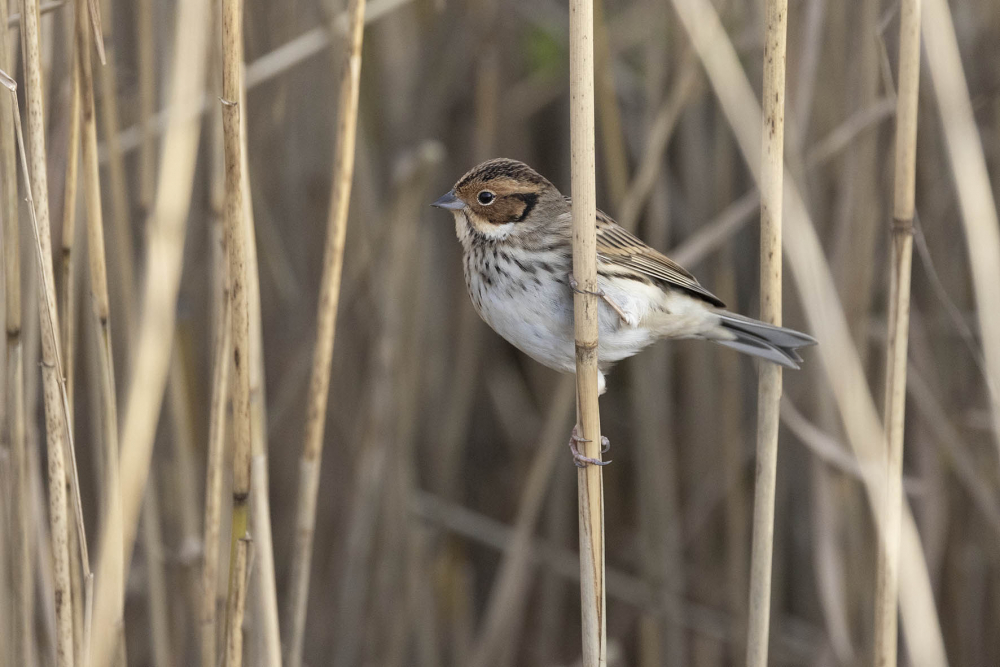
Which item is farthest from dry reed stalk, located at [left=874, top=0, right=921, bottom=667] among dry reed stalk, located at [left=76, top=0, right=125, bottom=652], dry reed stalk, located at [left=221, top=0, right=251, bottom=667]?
dry reed stalk, located at [left=76, top=0, right=125, bottom=652]

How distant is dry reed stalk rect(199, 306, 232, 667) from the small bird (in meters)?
0.62

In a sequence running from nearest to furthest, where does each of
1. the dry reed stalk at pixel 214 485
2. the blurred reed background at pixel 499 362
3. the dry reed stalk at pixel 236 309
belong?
the dry reed stalk at pixel 236 309 < the dry reed stalk at pixel 214 485 < the blurred reed background at pixel 499 362

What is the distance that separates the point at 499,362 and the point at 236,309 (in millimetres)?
2289

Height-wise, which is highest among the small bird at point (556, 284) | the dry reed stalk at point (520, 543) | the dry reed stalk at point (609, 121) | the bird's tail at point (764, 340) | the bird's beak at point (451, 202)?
the dry reed stalk at point (609, 121)

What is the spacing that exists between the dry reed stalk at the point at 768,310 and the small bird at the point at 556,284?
0.60 ft

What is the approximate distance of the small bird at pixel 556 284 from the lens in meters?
2.11

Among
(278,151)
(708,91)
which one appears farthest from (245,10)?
(708,91)

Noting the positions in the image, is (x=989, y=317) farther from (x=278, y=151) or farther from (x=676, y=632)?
(x=278, y=151)

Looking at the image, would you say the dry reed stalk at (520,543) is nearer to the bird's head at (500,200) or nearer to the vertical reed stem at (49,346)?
the bird's head at (500,200)

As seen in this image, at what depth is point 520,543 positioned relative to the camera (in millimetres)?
3004

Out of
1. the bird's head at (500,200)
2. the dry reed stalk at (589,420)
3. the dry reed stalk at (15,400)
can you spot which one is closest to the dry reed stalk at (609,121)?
the bird's head at (500,200)

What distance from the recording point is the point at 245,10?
2369mm

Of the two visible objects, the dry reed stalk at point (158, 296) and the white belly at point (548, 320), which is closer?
the dry reed stalk at point (158, 296)

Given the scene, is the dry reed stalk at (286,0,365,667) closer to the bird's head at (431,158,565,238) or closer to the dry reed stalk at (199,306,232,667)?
the dry reed stalk at (199,306,232,667)
